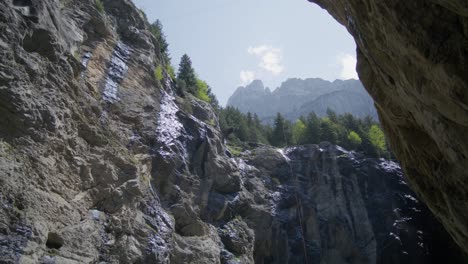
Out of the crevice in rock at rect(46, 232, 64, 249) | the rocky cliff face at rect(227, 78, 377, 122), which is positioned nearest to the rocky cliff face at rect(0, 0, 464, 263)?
the crevice in rock at rect(46, 232, 64, 249)

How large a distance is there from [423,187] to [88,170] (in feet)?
48.5

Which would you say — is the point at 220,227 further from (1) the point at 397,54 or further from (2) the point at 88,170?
(1) the point at 397,54

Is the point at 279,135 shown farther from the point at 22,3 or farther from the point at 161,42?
the point at 22,3

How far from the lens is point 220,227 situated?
28.5 m

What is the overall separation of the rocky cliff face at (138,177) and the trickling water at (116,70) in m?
0.09

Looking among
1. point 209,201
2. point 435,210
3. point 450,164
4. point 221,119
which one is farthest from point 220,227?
point 221,119

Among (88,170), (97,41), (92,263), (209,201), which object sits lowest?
(92,263)

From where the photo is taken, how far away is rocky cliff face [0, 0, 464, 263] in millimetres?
15391

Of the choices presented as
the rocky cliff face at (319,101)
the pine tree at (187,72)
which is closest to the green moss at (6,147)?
the pine tree at (187,72)

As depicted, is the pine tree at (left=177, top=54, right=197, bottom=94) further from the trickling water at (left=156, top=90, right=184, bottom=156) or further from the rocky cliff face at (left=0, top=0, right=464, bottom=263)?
the trickling water at (left=156, top=90, right=184, bottom=156)

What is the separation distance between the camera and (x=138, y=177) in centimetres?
2103

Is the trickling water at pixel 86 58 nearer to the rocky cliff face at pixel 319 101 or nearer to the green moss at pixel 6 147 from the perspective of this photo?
the green moss at pixel 6 147

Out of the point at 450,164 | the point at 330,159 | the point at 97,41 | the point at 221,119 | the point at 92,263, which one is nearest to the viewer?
the point at 450,164

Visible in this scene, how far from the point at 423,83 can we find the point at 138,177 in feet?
Result: 47.3
